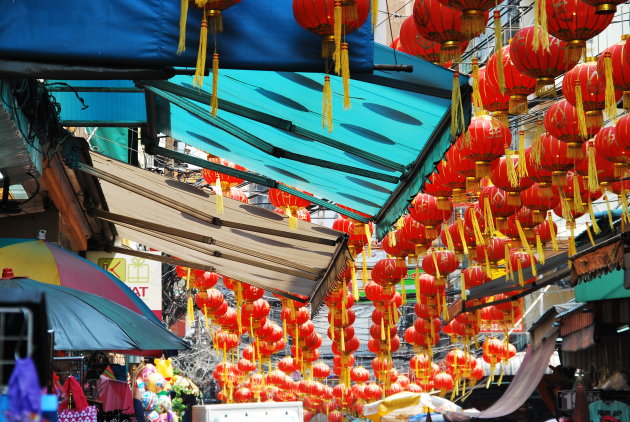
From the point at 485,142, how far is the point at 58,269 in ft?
15.0

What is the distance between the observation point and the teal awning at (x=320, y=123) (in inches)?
245

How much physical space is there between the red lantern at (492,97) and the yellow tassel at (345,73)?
4101 mm

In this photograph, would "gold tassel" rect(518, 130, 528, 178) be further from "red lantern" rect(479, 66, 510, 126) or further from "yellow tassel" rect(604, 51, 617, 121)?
"yellow tassel" rect(604, 51, 617, 121)

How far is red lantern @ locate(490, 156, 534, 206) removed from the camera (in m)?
10.6

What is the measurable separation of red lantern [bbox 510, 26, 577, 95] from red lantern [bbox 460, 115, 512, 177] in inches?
71.6

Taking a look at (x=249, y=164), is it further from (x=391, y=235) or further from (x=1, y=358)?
(x=1, y=358)

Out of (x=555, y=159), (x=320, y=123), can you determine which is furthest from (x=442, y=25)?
(x=555, y=159)

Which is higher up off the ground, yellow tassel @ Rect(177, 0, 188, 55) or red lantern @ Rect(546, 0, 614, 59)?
red lantern @ Rect(546, 0, 614, 59)

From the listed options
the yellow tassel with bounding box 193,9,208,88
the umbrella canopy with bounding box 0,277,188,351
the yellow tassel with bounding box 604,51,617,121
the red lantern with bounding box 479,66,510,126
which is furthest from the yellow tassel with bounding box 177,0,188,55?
the red lantern with bounding box 479,66,510,126

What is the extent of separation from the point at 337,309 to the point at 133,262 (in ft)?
25.9

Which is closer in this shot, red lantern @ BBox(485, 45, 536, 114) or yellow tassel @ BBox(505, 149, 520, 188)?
red lantern @ BBox(485, 45, 536, 114)

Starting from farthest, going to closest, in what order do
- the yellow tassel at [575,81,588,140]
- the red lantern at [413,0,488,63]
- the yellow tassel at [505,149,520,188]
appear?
the yellow tassel at [505,149,520,188], the yellow tassel at [575,81,588,140], the red lantern at [413,0,488,63]

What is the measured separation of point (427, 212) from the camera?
12.3 meters

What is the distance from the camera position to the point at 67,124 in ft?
27.0
